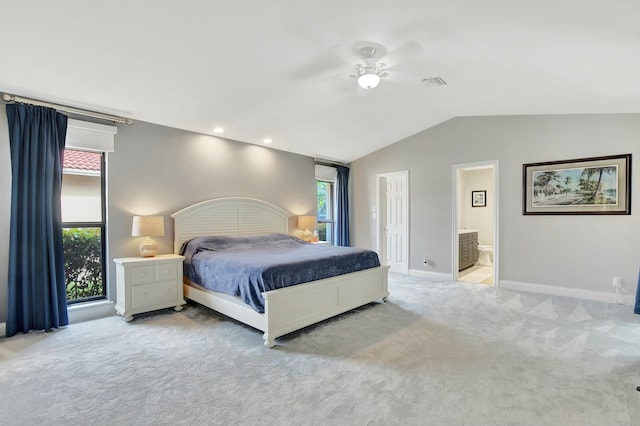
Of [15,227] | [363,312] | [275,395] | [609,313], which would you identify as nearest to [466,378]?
[275,395]

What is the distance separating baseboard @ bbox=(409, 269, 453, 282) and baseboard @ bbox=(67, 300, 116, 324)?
4726 mm

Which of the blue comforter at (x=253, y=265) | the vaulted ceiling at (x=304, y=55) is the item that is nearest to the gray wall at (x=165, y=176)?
the vaulted ceiling at (x=304, y=55)

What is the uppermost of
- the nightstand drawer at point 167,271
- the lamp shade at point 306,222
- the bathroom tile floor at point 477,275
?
the lamp shade at point 306,222

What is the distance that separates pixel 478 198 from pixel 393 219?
259 cm

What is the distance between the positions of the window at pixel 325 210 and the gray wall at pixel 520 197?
1.11 meters

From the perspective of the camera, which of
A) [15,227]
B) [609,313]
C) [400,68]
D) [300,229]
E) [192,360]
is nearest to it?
[192,360]

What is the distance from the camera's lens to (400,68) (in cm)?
329

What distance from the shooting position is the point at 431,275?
225 inches

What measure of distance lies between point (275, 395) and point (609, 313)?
3.94 metres

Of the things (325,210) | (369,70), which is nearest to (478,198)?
(325,210)

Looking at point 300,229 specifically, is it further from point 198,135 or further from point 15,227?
point 15,227

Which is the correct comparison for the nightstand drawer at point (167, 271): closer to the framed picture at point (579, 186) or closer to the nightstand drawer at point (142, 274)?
the nightstand drawer at point (142, 274)

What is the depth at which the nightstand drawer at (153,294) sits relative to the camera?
3.55 metres

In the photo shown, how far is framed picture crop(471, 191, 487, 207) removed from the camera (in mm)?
7473
